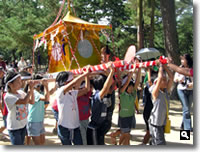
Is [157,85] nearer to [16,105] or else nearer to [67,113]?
[67,113]

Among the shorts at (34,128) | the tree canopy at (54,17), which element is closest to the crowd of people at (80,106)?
the shorts at (34,128)

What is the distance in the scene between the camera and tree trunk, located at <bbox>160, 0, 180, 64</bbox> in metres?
6.47

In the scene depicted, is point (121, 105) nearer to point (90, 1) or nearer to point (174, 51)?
point (174, 51)

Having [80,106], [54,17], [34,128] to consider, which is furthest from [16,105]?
[54,17]

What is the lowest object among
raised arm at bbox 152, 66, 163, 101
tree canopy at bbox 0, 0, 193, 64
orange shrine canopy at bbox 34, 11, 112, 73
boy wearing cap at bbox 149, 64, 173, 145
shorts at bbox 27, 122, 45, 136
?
shorts at bbox 27, 122, 45, 136

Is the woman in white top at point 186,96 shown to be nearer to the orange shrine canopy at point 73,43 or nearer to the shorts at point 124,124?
the shorts at point 124,124

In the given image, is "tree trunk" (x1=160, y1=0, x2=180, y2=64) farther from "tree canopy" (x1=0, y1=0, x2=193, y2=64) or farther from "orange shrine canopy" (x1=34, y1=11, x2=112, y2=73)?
"tree canopy" (x1=0, y1=0, x2=193, y2=64)

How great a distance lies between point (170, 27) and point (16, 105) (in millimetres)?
5457

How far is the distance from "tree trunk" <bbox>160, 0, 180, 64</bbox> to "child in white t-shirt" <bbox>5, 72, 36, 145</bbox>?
16.9ft

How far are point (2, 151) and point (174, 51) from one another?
18.6 feet

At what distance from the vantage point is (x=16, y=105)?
8.95 ft

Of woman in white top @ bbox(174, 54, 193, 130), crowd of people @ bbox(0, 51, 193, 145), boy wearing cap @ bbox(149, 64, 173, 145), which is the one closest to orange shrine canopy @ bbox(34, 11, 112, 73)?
crowd of people @ bbox(0, 51, 193, 145)

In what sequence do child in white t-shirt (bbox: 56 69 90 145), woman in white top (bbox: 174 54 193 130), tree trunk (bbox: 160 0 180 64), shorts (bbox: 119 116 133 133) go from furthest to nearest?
tree trunk (bbox: 160 0 180 64)
woman in white top (bbox: 174 54 193 130)
shorts (bbox: 119 116 133 133)
child in white t-shirt (bbox: 56 69 90 145)

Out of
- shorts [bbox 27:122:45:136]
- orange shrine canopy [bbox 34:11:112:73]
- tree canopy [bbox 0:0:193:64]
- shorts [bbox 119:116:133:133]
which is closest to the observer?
shorts [bbox 27:122:45:136]
